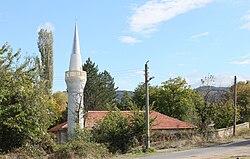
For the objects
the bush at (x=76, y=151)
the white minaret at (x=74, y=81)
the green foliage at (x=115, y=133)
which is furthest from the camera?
the white minaret at (x=74, y=81)

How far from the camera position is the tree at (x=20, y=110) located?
24594 mm

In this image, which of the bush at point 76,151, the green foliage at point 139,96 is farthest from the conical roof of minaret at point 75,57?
the green foliage at point 139,96

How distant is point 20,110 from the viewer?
80.9ft

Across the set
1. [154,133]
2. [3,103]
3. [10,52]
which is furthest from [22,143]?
[154,133]

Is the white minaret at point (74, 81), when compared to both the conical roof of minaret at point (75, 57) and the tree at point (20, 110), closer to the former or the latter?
the conical roof of minaret at point (75, 57)

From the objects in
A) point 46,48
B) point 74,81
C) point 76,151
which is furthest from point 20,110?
point 46,48

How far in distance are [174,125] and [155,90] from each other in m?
17.7

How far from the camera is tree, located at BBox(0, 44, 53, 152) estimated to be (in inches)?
968

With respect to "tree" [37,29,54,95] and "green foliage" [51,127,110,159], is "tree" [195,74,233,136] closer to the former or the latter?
"green foliage" [51,127,110,159]

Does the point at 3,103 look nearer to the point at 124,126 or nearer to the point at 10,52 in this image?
the point at 10,52

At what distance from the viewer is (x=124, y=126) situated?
29766mm

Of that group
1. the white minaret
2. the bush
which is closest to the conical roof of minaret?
the white minaret

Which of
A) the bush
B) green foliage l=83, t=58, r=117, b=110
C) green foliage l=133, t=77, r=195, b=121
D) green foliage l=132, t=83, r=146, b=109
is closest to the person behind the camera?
the bush

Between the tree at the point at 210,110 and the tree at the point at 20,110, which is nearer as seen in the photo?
the tree at the point at 20,110
